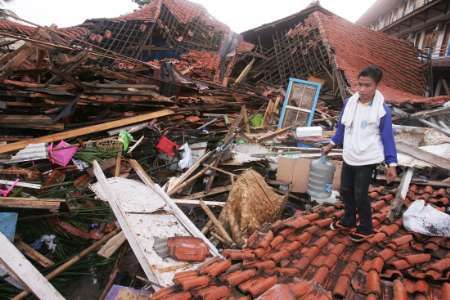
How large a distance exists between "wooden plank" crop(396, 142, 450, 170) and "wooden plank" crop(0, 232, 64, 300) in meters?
5.17

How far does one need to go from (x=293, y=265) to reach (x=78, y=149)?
3.99 metres

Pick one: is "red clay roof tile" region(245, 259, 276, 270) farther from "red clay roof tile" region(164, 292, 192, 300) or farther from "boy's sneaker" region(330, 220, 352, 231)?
"boy's sneaker" region(330, 220, 352, 231)

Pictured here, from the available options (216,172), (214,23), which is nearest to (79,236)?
Answer: (216,172)

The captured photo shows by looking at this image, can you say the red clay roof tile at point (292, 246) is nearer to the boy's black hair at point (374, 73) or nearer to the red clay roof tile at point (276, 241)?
the red clay roof tile at point (276, 241)

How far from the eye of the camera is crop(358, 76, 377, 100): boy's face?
3.03 m

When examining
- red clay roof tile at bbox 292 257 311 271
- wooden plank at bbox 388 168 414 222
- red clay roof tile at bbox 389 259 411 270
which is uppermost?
wooden plank at bbox 388 168 414 222

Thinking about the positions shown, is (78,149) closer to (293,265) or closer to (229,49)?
(293,265)

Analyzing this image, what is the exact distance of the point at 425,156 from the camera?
509cm

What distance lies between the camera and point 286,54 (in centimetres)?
1261

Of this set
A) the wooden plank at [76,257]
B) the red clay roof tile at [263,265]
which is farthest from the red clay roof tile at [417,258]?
the wooden plank at [76,257]

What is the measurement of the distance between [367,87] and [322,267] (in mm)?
1730

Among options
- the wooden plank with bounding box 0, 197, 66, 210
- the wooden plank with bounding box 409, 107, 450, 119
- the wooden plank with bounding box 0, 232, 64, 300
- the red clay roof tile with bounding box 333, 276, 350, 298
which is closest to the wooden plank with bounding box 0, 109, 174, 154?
the wooden plank with bounding box 0, 197, 66, 210

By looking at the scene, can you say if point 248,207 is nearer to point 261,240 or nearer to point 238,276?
point 261,240

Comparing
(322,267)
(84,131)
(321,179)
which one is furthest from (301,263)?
(84,131)
